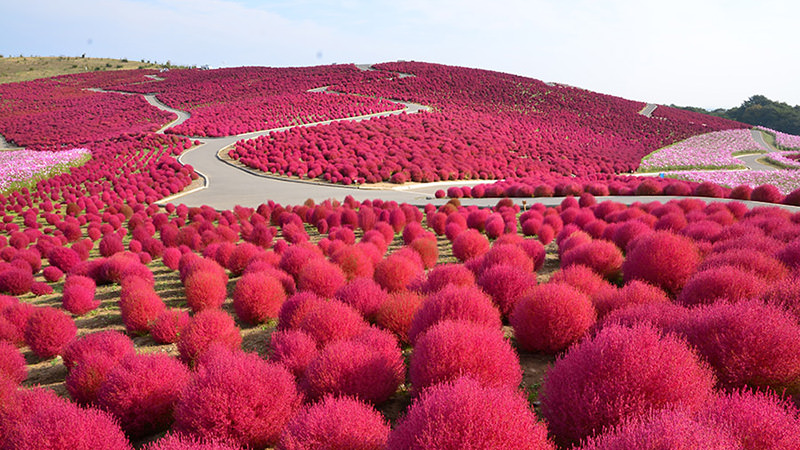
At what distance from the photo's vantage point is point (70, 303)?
849cm

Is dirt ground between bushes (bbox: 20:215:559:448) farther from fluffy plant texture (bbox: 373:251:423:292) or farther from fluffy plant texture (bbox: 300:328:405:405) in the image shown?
fluffy plant texture (bbox: 373:251:423:292)

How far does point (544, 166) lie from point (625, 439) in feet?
113

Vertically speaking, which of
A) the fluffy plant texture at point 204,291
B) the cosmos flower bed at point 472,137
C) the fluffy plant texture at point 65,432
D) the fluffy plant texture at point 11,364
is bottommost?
the fluffy plant texture at point 11,364

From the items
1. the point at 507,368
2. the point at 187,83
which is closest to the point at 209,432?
the point at 507,368

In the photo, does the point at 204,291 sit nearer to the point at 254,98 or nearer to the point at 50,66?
the point at 254,98

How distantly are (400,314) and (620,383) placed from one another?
123 inches

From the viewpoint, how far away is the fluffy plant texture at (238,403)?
12.0 feet

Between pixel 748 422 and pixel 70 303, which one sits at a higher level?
pixel 748 422

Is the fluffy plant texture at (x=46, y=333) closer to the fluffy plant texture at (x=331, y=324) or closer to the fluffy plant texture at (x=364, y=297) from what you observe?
the fluffy plant texture at (x=331, y=324)

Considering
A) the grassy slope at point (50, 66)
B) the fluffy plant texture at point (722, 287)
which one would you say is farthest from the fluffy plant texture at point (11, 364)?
the grassy slope at point (50, 66)

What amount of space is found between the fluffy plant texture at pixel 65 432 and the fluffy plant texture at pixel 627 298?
4799 millimetres

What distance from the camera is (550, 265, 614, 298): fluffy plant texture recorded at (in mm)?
5586

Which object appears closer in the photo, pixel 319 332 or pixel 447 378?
pixel 447 378

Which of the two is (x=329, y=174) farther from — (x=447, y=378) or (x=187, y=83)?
(x=187, y=83)
